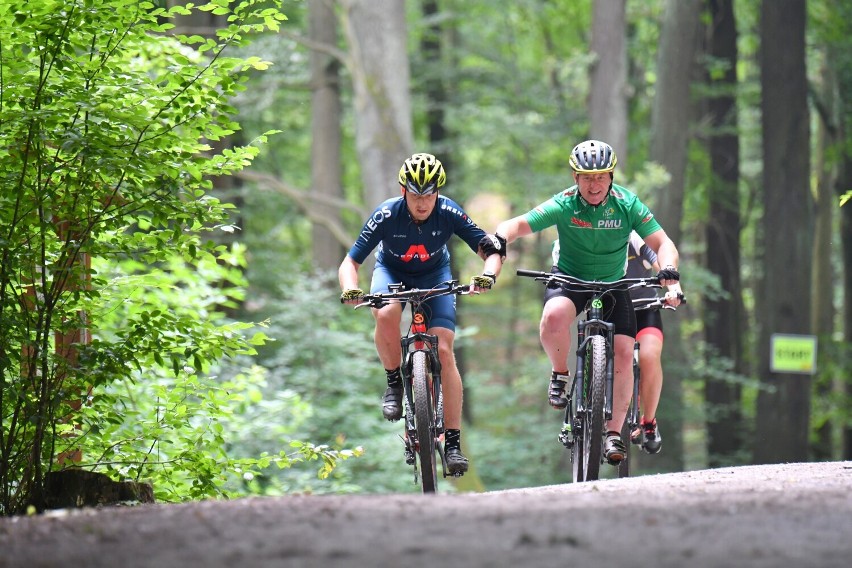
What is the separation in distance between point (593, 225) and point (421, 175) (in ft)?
4.14

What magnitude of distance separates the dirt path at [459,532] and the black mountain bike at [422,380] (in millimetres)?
1669

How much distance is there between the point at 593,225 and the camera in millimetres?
8367

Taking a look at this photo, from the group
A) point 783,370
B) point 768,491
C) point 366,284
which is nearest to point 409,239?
point 768,491

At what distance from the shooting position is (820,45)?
25359 millimetres

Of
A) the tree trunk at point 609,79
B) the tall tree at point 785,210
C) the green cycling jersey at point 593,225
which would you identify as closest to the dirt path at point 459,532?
the green cycling jersey at point 593,225

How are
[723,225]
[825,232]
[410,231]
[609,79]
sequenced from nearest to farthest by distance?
1. [410,231]
2. [609,79]
3. [825,232]
4. [723,225]

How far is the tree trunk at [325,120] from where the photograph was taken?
24.7 metres

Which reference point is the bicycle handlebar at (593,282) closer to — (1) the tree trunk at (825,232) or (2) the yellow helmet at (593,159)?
(2) the yellow helmet at (593,159)

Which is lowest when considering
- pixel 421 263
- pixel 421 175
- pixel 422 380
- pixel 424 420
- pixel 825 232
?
pixel 424 420

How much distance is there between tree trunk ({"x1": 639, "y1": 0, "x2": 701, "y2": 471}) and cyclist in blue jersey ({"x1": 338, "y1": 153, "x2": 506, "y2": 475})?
13770 millimetres

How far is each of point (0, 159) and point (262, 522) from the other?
3258 mm

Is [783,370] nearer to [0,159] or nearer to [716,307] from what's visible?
[716,307]

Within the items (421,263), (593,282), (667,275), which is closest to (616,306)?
(593,282)

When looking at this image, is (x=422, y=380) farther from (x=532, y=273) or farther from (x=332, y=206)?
(x=332, y=206)
